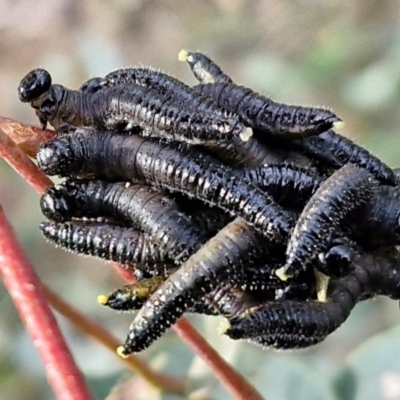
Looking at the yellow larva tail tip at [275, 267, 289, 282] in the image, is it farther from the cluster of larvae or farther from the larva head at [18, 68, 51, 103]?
the larva head at [18, 68, 51, 103]

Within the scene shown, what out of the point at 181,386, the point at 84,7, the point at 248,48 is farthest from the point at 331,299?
the point at 84,7

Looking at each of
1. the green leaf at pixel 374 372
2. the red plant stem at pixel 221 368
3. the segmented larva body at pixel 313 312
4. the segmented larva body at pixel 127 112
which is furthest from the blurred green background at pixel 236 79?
the segmented larva body at pixel 127 112

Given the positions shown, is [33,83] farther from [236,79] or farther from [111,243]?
[236,79]

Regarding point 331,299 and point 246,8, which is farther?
point 246,8

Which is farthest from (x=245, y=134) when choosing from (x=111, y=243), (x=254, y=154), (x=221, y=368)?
(x=221, y=368)

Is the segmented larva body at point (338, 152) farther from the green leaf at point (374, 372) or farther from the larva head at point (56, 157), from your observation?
the green leaf at point (374, 372)

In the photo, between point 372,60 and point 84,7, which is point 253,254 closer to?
point 372,60
